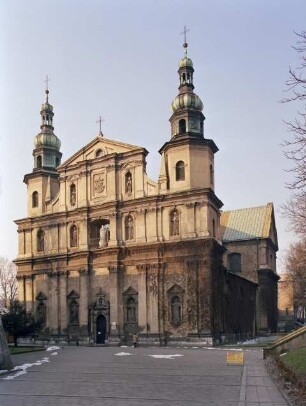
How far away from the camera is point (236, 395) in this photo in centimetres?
1819

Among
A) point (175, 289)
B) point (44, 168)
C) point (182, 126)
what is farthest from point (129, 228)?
point (44, 168)

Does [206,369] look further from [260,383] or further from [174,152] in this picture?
[174,152]

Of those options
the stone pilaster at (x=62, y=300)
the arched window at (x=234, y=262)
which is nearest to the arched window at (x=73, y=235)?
the stone pilaster at (x=62, y=300)

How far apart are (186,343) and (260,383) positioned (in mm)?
26886

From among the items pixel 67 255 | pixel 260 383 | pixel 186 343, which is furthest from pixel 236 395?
pixel 67 255

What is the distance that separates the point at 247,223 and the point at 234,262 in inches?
261

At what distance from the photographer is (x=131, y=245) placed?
2034 inches

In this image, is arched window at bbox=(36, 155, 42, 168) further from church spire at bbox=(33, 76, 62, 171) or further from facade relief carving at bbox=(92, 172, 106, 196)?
facade relief carving at bbox=(92, 172, 106, 196)

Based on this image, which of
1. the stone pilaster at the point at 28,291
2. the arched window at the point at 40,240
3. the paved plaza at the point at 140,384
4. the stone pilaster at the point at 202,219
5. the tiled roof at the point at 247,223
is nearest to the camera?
the paved plaza at the point at 140,384

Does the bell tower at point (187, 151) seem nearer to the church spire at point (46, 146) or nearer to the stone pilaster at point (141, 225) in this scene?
the stone pilaster at point (141, 225)

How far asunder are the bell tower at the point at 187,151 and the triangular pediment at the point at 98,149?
3.62 meters

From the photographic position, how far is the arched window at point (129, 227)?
52500mm

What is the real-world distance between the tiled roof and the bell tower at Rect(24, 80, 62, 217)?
24030 mm

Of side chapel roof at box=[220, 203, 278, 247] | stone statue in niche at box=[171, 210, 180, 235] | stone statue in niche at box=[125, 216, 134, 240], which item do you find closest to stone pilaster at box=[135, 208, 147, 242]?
stone statue in niche at box=[125, 216, 134, 240]
